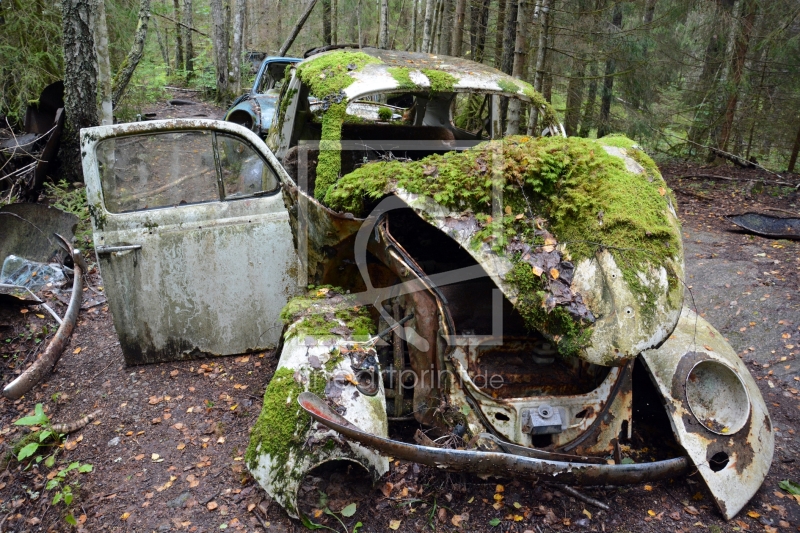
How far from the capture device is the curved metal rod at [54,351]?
12.9 feet

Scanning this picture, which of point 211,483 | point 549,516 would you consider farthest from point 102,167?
point 549,516

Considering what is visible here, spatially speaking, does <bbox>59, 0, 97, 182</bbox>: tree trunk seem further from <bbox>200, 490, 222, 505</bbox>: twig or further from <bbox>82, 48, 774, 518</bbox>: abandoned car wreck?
<bbox>200, 490, 222, 505</bbox>: twig

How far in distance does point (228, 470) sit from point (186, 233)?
66.7 inches

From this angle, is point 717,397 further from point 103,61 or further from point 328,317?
point 103,61

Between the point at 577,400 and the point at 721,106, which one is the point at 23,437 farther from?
the point at 721,106

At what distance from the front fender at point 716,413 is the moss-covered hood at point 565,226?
0.72 m

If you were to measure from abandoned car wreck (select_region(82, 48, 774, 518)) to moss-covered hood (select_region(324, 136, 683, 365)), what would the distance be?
11 mm

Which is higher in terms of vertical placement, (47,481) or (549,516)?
(549,516)

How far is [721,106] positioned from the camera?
421 inches

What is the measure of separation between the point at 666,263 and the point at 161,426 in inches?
132

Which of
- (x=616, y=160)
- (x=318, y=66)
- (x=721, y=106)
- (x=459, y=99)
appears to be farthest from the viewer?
(x=721, y=106)

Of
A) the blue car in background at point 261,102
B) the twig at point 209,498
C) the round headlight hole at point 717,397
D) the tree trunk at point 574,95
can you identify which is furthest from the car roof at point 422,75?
the tree trunk at point 574,95

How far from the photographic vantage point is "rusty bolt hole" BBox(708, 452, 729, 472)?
280 cm

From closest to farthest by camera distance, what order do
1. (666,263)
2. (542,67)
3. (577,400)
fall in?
(666,263)
(577,400)
(542,67)
